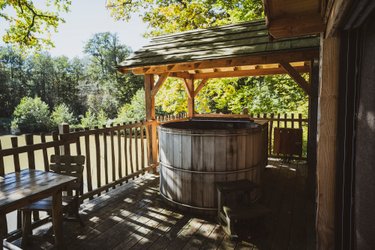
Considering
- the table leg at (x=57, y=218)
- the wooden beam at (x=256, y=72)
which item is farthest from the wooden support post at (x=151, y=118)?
the table leg at (x=57, y=218)

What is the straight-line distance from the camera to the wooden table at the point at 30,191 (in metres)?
2.55

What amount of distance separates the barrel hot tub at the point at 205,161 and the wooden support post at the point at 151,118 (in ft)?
7.66

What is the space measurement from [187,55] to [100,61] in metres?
48.4

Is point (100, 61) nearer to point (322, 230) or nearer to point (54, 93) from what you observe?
point (54, 93)

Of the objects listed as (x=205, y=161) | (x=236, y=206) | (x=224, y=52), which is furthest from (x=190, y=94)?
(x=236, y=206)

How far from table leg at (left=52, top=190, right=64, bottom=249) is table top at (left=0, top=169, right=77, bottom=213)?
195 mm

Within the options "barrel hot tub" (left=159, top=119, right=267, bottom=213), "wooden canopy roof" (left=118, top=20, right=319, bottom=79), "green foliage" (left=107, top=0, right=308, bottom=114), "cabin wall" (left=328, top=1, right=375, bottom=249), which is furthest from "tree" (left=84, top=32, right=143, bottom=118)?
"cabin wall" (left=328, top=1, right=375, bottom=249)

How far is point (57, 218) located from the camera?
3207 millimetres

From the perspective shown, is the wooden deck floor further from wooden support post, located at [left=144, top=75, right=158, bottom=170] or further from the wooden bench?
wooden support post, located at [left=144, top=75, right=158, bottom=170]

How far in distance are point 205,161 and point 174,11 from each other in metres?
15.0

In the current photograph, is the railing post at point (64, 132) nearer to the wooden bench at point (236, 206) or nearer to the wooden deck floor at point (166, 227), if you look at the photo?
the wooden deck floor at point (166, 227)

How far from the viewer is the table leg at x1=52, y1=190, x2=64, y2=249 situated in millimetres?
3139

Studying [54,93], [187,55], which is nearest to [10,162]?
[187,55]

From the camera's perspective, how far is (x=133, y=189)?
5891 mm
